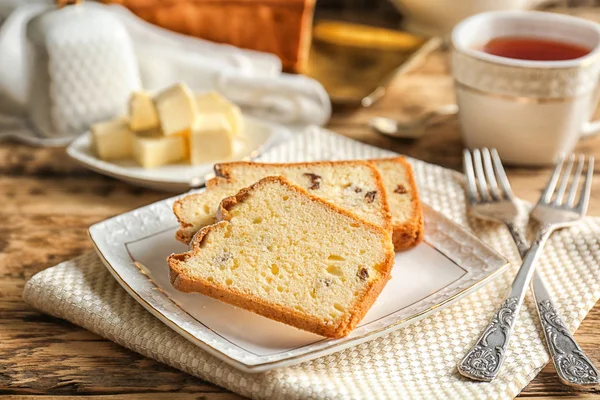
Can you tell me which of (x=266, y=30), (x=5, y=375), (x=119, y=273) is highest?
(x=266, y=30)

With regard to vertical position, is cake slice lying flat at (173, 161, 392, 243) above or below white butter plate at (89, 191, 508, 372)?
above

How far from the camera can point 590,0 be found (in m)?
3.42

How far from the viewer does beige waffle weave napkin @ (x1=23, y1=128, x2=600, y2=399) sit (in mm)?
1370

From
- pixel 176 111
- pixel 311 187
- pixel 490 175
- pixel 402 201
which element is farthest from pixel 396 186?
pixel 176 111

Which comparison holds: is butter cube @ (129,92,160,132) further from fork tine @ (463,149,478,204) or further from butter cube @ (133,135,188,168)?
fork tine @ (463,149,478,204)

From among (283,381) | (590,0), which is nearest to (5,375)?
(283,381)

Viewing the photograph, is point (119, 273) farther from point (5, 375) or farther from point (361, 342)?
point (361, 342)

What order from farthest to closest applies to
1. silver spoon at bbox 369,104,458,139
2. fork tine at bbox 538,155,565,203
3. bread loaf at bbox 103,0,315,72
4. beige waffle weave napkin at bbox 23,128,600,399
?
1. bread loaf at bbox 103,0,315,72
2. silver spoon at bbox 369,104,458,139
3. fork tine at bbox 538,155,565,203
4. beige waffle weave napkin at bbox 23,128,600,399

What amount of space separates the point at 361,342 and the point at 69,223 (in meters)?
0.97

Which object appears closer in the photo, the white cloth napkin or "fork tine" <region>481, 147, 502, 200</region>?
"fork tine" <region>481, 147, 502, 200</region>

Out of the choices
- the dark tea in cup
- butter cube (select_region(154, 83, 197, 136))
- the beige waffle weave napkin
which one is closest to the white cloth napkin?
butter cube (select_region(154, 83, 197, 136))

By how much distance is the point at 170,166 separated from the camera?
7.18 ft

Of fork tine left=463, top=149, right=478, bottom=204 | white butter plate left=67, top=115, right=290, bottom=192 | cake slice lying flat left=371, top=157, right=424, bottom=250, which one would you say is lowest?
white butter plate left=67, top=115, right=290, bottom=192

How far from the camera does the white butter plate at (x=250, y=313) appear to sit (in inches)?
54.8
